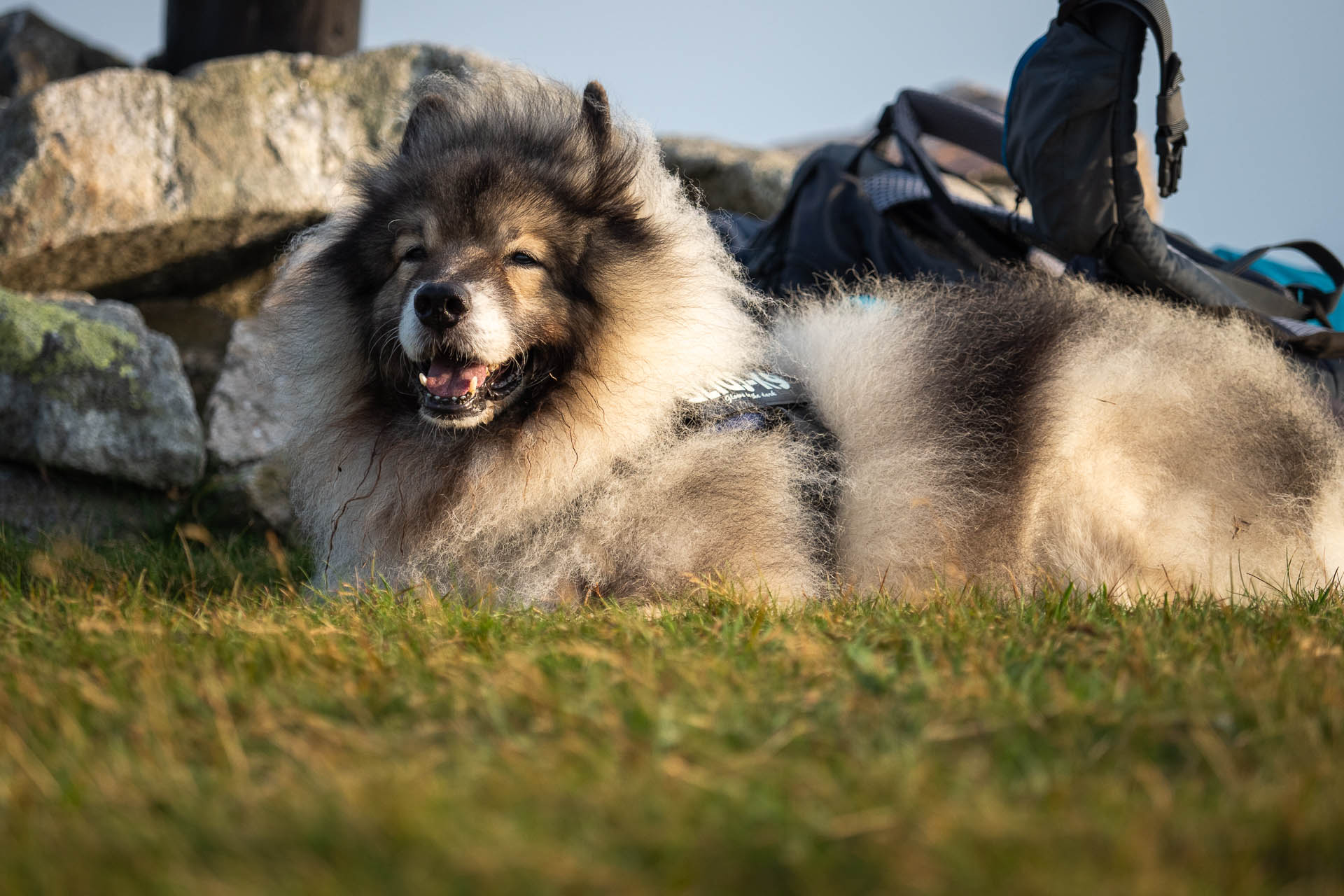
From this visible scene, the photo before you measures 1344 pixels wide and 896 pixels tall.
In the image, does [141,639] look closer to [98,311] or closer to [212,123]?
[98,311]

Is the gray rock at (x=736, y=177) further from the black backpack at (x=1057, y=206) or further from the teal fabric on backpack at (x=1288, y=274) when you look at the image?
the teal fabric on backpack at (x=1288, y=274)

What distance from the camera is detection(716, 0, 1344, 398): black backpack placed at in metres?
3.64

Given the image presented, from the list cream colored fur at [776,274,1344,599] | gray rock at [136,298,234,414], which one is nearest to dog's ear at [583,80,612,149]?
cream colored fur at [776,274,1344,599]

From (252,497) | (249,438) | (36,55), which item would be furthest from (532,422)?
(36,55)

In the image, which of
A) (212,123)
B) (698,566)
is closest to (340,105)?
(212,123)

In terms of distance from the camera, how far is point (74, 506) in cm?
461

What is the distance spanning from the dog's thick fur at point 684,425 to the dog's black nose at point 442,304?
0.13 metres

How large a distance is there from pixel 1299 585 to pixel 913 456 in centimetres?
133

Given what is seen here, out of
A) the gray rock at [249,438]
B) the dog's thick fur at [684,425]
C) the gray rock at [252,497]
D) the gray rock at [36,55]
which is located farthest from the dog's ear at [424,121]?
the gray rock at [36,55]

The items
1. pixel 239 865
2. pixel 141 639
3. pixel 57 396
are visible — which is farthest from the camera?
pixel 57 396

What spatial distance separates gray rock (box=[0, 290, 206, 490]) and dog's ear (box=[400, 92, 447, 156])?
2111 mm

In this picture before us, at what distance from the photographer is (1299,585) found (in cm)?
322

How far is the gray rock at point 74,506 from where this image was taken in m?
4.49

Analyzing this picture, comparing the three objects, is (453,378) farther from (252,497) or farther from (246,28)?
(246,28)
